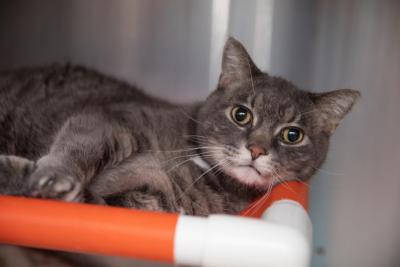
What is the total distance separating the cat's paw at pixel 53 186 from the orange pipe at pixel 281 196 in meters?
0.45

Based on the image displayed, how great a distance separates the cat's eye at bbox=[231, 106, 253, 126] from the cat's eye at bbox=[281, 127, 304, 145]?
0.34 feet

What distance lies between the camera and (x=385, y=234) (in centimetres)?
144

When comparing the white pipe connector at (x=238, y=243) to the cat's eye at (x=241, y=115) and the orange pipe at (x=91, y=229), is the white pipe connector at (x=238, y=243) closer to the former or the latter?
the orange pipe at (x=91, y=229)

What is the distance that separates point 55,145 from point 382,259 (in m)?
1.03

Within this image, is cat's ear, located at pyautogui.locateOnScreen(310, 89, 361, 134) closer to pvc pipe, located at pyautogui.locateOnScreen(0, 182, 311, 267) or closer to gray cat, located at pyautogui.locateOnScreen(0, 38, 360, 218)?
gray cat, located at pyautogui.locateOnScreen(0, 38, 360, 218)

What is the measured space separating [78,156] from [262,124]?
0.51 meters

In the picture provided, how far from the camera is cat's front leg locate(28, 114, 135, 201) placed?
102 cm

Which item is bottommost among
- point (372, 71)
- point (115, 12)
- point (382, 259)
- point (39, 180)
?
point (382, 259)

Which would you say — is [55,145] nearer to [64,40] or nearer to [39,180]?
[39,180]

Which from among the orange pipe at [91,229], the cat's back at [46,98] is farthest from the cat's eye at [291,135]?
the orange pipe at [91,229]

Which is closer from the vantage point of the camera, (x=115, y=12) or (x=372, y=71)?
(x=372, y=71)

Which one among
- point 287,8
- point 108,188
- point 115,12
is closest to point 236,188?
point 108,188

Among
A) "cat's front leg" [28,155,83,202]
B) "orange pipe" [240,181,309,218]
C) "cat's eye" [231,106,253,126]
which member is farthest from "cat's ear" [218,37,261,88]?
"cat's front leg" [28,155,83,202]

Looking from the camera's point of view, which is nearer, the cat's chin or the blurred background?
the cat's chin
